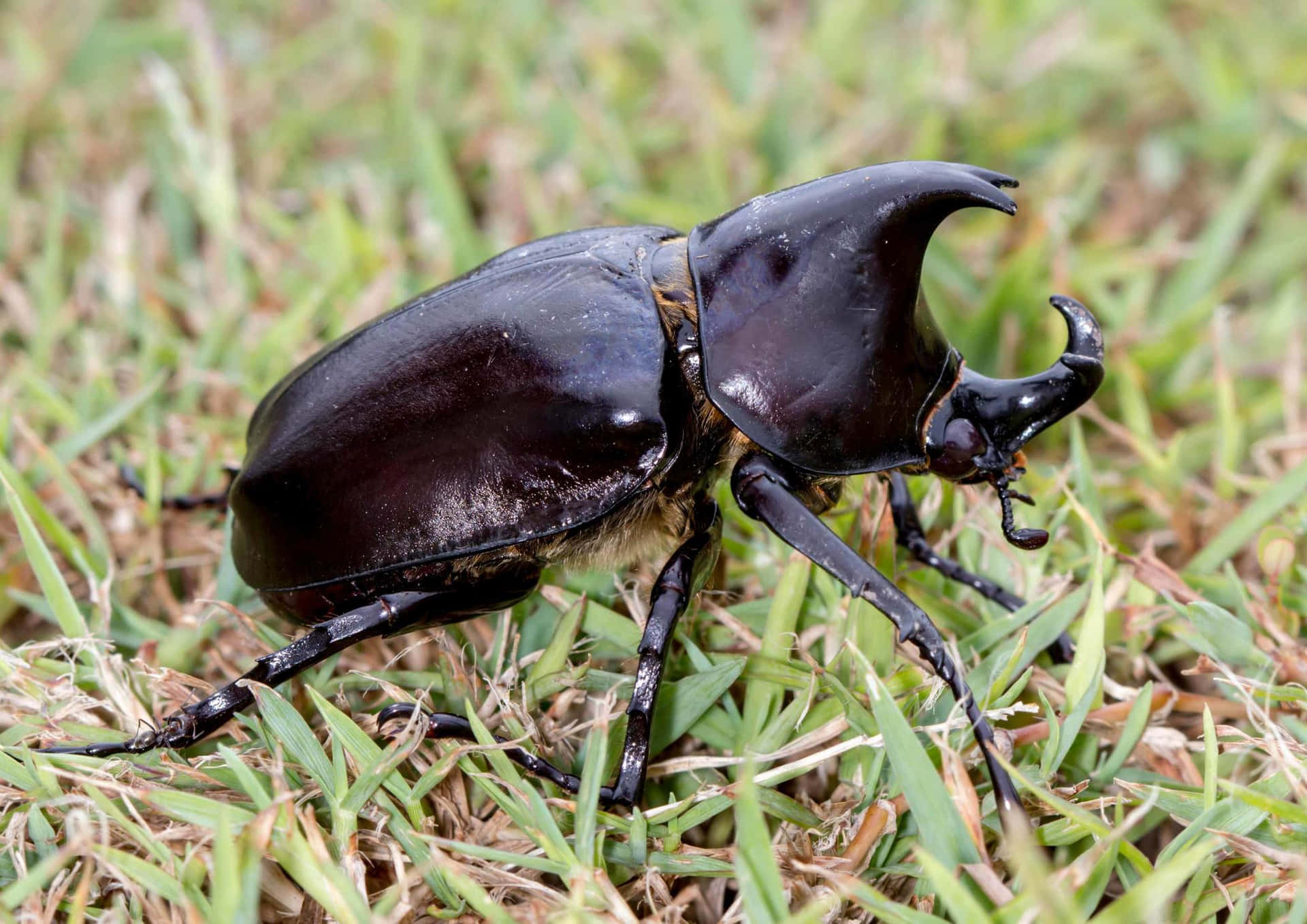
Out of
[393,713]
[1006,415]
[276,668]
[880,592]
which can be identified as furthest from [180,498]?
[1006,415]

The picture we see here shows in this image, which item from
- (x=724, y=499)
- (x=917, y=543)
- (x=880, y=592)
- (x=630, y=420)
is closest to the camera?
(x=880, y=592)

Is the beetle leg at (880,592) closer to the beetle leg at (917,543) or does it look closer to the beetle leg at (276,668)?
the beetle leg at (917,543)

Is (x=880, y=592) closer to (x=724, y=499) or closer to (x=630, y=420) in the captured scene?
(x=630, y=420)

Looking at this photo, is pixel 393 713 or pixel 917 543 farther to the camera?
pixel 917 543

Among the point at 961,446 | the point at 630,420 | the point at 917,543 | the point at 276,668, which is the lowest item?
the point at 917,543

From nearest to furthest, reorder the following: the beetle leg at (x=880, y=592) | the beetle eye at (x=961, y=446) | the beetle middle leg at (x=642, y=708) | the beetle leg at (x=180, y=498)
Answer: the beetle leg at (x=880, y=592), the beetle middle leg at (x=642, y=708), the beetle eye at (x=961, y=446), the beetle leg at (x=180, y=498)

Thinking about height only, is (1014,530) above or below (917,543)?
above

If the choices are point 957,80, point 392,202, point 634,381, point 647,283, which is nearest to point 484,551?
point 634,381

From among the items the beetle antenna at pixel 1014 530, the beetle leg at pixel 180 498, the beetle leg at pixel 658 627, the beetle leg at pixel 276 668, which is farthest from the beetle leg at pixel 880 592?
the beetle leg at pixel 180 498
